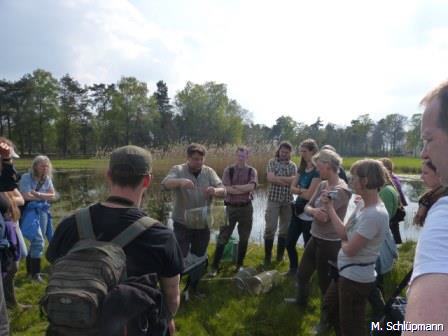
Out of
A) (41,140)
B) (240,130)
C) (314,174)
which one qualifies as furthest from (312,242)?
(240,130)

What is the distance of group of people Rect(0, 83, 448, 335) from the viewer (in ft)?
3.32

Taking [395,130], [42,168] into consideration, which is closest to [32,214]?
[42,168]

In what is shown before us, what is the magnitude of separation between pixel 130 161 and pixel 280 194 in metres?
4.48

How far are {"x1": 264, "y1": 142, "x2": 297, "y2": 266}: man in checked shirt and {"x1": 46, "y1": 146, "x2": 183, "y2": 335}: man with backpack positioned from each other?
4.22m

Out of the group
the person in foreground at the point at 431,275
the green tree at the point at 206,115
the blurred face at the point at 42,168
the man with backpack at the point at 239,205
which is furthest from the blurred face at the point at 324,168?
the green tree at the point at 206,115

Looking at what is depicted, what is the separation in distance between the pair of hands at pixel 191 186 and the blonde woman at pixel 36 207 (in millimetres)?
2353

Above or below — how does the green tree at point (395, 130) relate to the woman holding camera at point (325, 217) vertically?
above

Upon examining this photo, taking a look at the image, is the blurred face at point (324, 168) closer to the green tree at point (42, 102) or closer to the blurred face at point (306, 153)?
the blurred face at point (306, 153)

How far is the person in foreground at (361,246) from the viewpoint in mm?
2865

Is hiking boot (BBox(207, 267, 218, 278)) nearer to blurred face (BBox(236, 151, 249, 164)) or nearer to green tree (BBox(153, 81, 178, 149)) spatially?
blurred face (BBox(236, 151, 249, 164))

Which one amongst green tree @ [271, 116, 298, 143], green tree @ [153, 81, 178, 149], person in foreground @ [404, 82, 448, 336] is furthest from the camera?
green tree @ [271, 116, 298, 143]

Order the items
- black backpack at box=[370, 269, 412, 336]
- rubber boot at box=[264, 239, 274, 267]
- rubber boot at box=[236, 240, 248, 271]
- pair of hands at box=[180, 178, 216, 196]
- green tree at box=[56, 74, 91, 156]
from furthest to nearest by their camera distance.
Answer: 1. green tree at box=[56, 74, 91, 156]
2. rubber boot at box=[264, 239, 274, 267]
3. rubber boot at box=[236, 240, 248, 271]
4. pair of hands at box=[180, 178, 216, 196]
5. black backpack at box=[370, 269, 412, 336]

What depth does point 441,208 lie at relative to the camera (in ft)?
2.86

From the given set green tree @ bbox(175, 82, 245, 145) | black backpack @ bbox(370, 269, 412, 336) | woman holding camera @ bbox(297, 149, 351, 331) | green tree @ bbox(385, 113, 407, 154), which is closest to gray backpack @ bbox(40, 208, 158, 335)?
black backpack @ bbox(370, 269, 412, 336)
